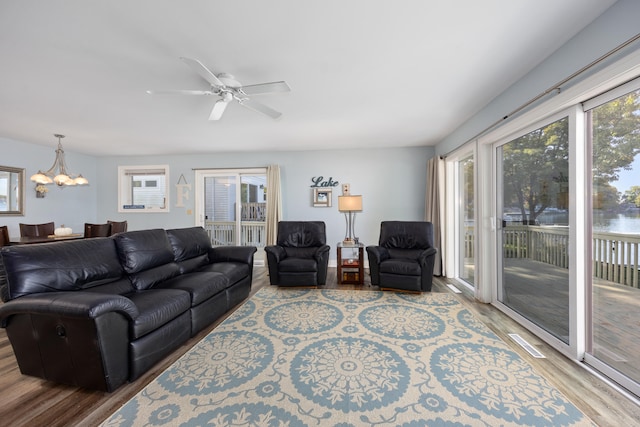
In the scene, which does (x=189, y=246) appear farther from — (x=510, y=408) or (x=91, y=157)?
(x=91, y=157)

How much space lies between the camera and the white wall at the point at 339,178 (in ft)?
16.7

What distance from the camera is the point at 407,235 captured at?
13.5 ft

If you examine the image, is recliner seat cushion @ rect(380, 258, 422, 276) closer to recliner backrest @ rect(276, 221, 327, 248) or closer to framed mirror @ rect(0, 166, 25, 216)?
recliner backrest @ rect(276, 221, 327, 248)

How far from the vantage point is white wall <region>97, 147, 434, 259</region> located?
508cm

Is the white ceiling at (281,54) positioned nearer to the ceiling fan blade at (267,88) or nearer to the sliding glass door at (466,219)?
the ceiling fan blade at (267,88)

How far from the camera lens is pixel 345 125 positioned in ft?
12.3

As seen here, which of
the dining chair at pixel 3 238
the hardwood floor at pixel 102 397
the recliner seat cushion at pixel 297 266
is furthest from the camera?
the recliner seat cushion at pixel 297 266

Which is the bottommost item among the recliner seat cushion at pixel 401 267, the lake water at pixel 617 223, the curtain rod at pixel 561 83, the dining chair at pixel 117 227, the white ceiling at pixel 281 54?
the recliner seat cushion at pixel 401 267

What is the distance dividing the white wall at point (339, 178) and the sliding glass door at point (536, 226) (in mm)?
2061

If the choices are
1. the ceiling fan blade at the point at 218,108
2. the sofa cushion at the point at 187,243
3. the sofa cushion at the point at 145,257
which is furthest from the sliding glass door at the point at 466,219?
the sofa cushion at the point at 145,257

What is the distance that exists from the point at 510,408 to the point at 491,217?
7.13 ft

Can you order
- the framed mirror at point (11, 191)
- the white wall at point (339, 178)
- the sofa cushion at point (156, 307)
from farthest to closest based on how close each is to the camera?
the white wall at point (339, 178) → the framed mirror at point (11, 191) → the sofa cushion at point (156, 307)

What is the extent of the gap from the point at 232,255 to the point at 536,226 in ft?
11.6

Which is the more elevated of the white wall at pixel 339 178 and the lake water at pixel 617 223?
the white wall at pixel 339 178
